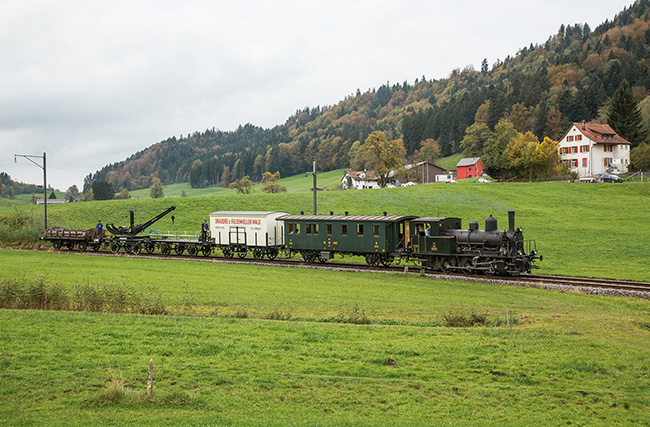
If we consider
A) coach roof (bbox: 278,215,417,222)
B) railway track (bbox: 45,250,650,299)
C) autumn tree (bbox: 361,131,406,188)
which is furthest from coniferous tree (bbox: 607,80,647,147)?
coach roof (bbox: 278,215,417,222)

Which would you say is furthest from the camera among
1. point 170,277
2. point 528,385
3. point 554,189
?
point 554,189

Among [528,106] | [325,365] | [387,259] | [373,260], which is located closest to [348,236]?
[373,260]

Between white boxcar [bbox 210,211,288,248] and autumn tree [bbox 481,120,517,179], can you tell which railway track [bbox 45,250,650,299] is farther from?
autumn tree [bbox 481,120,517,179]

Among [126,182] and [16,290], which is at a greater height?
[126,182]

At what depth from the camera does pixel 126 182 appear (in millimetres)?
168250

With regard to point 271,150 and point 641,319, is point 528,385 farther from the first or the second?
point 271,150

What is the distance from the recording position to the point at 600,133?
2965 inches

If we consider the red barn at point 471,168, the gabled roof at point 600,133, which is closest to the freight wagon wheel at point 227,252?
the gabled roof at point 600,133

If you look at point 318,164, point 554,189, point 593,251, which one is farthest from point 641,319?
point 318,164

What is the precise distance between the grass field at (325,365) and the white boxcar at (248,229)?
1510 centimetres

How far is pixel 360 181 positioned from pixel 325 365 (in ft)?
309

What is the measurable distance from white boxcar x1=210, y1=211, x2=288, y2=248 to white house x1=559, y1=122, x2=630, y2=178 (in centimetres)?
5608

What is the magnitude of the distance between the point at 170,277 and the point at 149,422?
18.3 meters

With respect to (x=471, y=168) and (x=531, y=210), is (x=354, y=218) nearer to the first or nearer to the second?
(x=531, y=210)
